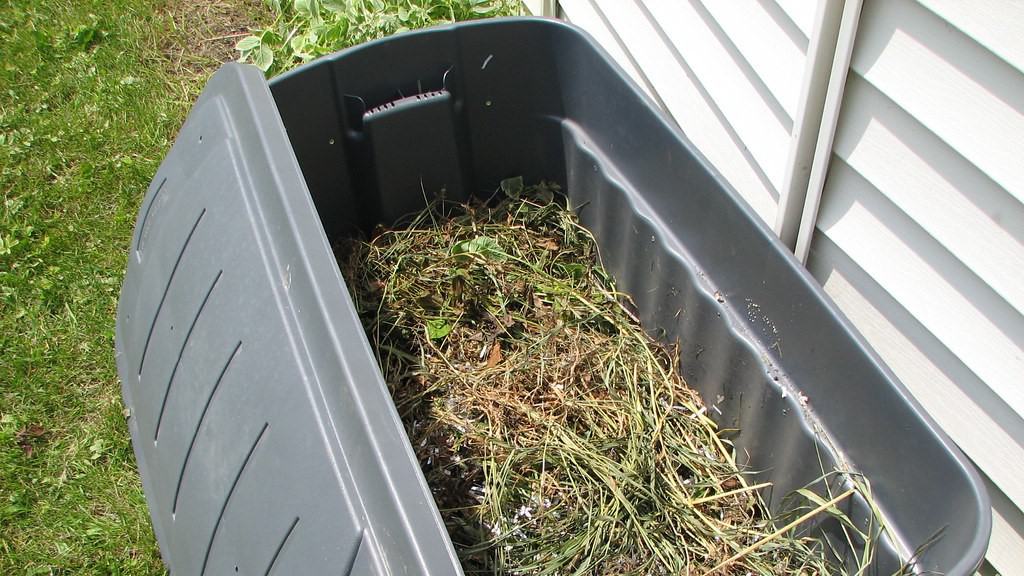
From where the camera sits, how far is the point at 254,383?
1452mm

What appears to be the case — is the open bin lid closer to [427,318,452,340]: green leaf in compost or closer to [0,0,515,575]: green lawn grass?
[0,0,515,575]: green lawn grass

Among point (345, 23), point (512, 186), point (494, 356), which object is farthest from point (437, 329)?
point (345, 23)

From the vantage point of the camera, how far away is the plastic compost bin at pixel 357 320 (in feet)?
Result: 4.22

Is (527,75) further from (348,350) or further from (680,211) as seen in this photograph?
(348,350)

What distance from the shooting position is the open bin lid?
1.20m

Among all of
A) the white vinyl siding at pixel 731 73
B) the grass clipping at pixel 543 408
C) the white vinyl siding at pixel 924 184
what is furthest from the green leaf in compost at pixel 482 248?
the white vinyl siding at pixel 924 184

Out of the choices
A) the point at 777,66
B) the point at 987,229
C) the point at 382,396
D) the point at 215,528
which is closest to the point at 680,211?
the point at 777,66

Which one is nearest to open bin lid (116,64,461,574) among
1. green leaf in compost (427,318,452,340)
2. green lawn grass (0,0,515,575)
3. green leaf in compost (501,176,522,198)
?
green lawn grass (0,0,515,575)

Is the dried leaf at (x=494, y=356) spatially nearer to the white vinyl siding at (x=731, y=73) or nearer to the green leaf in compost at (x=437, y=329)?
the green leaf in compost at (x=437, y=329)

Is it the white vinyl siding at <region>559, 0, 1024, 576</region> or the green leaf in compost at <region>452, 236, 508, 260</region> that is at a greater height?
the white vinyl siding at <region>559, 0, 1024, 576</region>

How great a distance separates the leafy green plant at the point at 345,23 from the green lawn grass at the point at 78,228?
18 mm

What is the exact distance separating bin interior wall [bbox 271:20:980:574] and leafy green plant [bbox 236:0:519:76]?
0.83 metres

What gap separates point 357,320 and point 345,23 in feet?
6.54

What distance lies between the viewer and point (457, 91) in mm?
2215
